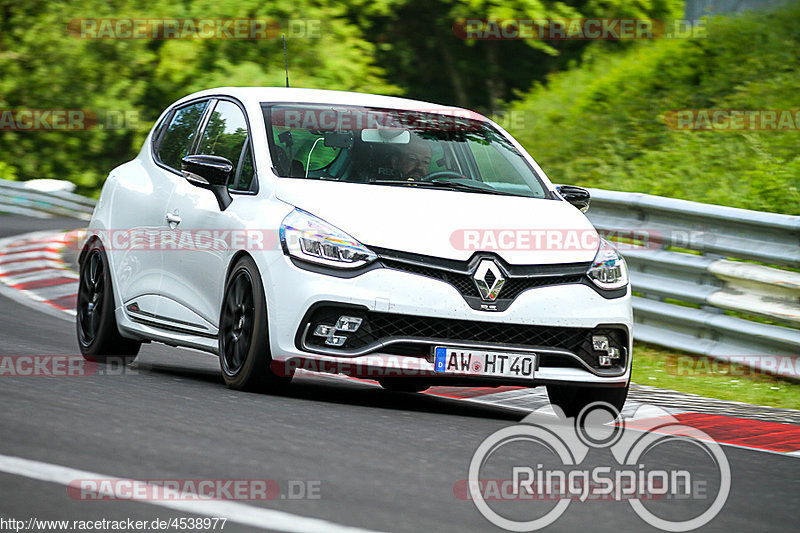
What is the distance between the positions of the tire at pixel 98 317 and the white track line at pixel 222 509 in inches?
159

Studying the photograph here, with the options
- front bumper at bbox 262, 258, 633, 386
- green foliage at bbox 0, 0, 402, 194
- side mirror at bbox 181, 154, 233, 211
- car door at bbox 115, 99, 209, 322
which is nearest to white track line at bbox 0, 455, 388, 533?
front bumper at bbox 262, 258, 633, 386

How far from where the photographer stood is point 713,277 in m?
10.3

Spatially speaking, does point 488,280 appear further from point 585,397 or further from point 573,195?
point 573,195

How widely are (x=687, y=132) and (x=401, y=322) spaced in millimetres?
9738

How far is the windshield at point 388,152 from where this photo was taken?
301 inches

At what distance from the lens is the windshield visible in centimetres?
764

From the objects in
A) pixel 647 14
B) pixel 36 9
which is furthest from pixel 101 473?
pixel 36 9

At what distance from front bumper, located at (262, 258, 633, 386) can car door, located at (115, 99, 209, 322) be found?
1.71 metres

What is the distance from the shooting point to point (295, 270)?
22.3 ft

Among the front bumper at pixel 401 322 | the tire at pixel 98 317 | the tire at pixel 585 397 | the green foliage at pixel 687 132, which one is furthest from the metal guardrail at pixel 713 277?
the tire at pixel 98 317

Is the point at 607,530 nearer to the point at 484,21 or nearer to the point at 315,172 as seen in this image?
the point at 315,172

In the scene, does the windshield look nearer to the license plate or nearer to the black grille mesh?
the black grille mesh

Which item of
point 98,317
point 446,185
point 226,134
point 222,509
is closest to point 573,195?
point 446,185

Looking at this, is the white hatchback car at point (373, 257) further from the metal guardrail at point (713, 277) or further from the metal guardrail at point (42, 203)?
the metal guardrail at point (42, 203)
